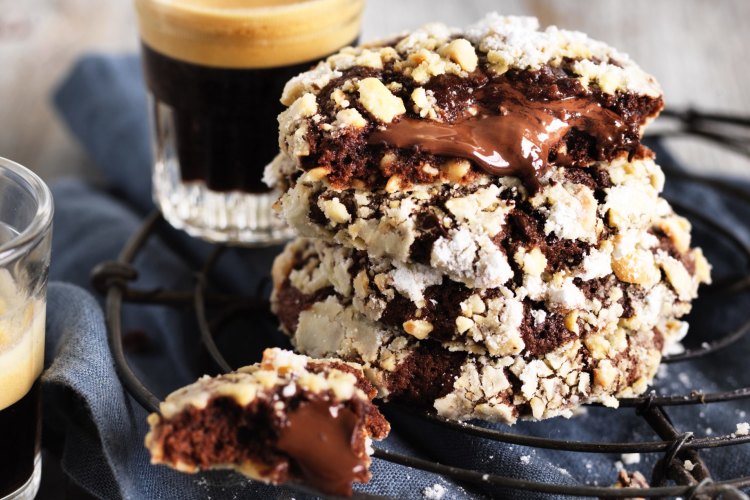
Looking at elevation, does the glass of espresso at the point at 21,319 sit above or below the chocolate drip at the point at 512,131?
below

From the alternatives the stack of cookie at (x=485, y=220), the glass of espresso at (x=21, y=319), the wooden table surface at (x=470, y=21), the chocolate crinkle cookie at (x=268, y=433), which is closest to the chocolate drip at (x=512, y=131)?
the stack of cookie at (x=485, y=220)

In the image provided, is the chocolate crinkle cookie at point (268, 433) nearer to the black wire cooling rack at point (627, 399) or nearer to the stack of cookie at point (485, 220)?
the black wire cooling rack at point (627, 399)

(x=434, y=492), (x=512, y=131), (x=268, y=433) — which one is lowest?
(x=434, y=492)

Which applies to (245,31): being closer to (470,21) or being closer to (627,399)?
(627,399)

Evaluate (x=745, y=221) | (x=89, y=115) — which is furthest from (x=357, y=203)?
(x=89, y=115)

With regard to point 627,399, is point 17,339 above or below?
below

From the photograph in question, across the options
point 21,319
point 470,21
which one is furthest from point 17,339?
point 470,21

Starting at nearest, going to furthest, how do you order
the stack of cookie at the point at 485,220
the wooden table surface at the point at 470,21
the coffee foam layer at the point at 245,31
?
the stack of cookie at the point at 485,220 < the coffee foam layer at the point at 245,31 < the wooden table surface at the point at 470,21

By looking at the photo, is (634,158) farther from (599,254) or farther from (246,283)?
(246,283)
